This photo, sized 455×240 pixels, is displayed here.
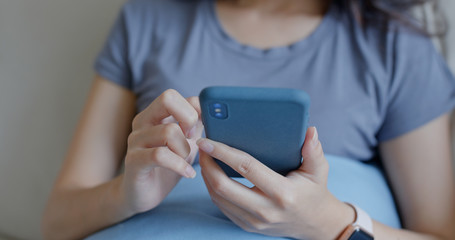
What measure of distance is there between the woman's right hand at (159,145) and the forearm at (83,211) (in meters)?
0.04

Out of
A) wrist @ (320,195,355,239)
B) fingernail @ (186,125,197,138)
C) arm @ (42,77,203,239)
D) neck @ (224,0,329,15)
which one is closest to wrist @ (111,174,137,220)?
arm @ (42,77,203,239)

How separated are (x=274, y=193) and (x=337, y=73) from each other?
27 cm

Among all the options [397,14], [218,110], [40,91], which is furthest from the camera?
[40,91]

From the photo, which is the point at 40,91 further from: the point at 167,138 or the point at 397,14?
the point at 397,14

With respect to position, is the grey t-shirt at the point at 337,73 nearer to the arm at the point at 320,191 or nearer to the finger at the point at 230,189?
the arm at the point at 320,191

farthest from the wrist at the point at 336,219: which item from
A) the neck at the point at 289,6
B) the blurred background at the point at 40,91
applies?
the blurred background at the point at 40,91

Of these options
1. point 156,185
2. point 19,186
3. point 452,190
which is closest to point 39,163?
point 19,186

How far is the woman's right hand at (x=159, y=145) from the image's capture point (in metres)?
0.39

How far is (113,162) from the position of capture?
664 mm

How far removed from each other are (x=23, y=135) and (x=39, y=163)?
0.06m

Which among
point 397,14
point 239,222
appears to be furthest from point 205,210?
point 397,14

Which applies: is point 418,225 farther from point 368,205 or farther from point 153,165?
point 153,165

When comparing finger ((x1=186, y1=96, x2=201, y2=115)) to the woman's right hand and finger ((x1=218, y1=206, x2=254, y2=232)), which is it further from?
finger ((x1=218, y1=206, x2=254, y2=232))

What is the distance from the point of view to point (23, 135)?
849 mm
